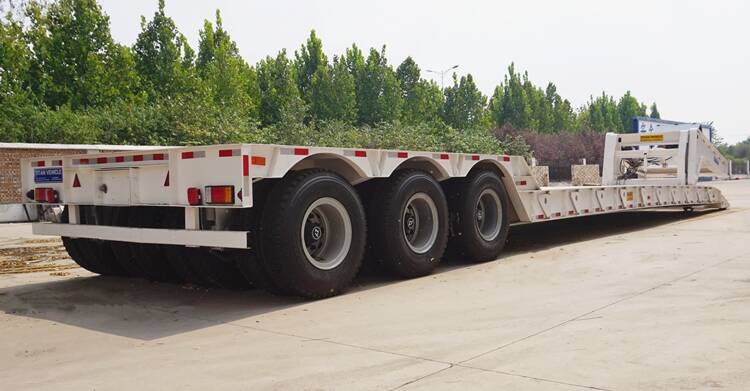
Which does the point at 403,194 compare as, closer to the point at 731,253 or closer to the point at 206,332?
the point at 206,332

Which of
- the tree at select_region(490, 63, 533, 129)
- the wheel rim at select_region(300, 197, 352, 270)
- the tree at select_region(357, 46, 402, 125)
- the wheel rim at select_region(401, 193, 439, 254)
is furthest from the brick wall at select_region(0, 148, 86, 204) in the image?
the tree at select_region(490, 63, 533, 129)

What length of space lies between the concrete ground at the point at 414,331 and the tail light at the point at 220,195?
98 centimetres

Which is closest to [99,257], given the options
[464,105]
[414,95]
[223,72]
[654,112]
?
[223,72]

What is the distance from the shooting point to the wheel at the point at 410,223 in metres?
7.36

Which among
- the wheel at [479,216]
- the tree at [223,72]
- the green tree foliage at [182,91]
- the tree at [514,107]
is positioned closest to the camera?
the wheel at [479,216]

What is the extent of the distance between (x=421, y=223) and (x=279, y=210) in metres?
2.34

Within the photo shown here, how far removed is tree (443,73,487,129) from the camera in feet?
193

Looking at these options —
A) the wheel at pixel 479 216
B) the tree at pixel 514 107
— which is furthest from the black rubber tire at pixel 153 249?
the tree at pixel 514 107

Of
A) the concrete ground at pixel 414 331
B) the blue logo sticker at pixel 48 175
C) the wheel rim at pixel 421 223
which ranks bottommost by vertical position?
the concrete ground at pixel 414 331

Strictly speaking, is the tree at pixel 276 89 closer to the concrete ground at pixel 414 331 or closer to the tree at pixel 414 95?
the tree at pixel 414 95

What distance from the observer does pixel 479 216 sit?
895 centimetres

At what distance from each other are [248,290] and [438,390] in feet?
12.3

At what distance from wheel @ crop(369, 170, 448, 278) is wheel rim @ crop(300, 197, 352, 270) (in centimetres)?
63

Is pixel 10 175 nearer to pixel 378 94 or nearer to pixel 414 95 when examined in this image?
pixel 378 94
